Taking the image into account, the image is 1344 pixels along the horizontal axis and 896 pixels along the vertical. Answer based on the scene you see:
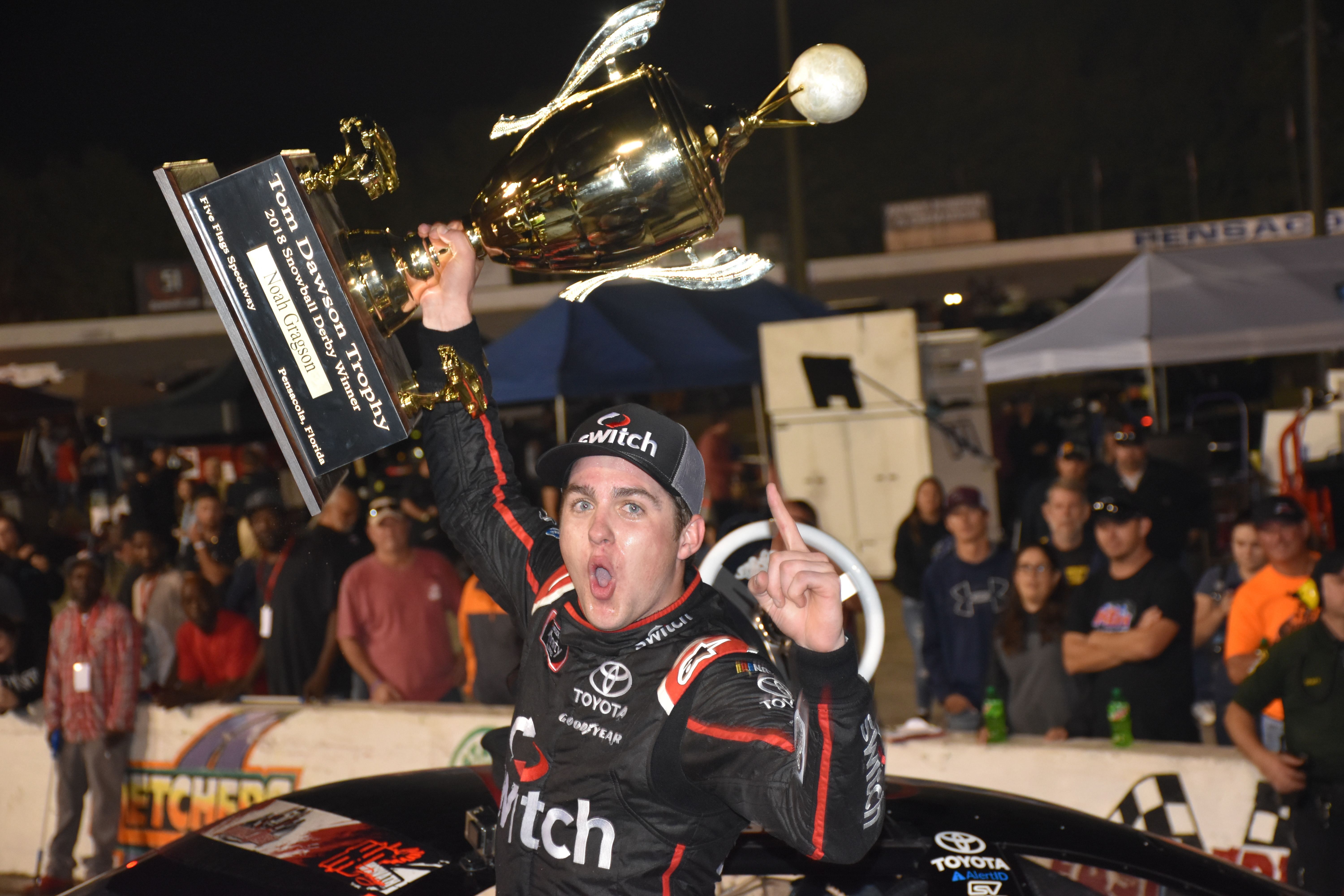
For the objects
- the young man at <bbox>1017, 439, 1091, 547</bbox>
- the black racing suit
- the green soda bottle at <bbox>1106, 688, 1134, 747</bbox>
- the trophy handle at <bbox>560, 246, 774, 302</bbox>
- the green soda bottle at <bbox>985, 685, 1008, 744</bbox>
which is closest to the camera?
the black racing suit

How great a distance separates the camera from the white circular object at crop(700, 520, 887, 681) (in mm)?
2592

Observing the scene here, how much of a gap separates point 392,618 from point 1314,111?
17.9m

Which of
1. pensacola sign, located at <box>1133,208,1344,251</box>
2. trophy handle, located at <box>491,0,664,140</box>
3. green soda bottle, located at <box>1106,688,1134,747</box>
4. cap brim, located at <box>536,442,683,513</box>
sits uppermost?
pensacola sign, located at <box>1133,208,1344,251</box>

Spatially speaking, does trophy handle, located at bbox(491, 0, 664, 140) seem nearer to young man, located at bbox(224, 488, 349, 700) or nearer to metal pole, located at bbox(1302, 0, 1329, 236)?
young man, located at bbox(224, 488, 349, 700)

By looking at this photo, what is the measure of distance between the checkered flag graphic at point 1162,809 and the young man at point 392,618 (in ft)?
12.2

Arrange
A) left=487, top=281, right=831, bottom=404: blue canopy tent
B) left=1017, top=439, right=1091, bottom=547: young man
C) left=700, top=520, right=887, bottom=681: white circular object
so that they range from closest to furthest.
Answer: left=700, top=520, right=887, bottom=681: white circular object
left=1017, top=439, right=1091, bottom=547: young man
left=487, top=281, right=831, bottom=404: blue canopy tent

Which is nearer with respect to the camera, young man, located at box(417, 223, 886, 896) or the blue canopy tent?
young man, located at box(417, 223, 886, 896)

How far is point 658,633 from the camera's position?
2.27 m

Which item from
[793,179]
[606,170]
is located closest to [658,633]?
[606,170]

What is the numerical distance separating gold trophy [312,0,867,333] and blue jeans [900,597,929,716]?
4.82 meters

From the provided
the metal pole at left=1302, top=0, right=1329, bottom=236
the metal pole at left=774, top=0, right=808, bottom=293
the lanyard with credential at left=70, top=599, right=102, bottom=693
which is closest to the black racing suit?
the lanyard with credential at left=70, top=599, right=102, bottom=693

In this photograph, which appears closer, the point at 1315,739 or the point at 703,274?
the point at 703,274

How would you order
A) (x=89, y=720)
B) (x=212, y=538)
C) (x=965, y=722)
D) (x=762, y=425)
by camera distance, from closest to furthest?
1. (x=965, y=722)
2. (x=89, y=720)
3. (x=212, y=538)
4. (x=762, y=425)

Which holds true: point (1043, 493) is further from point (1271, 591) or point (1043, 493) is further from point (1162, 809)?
point (1162, 809)
